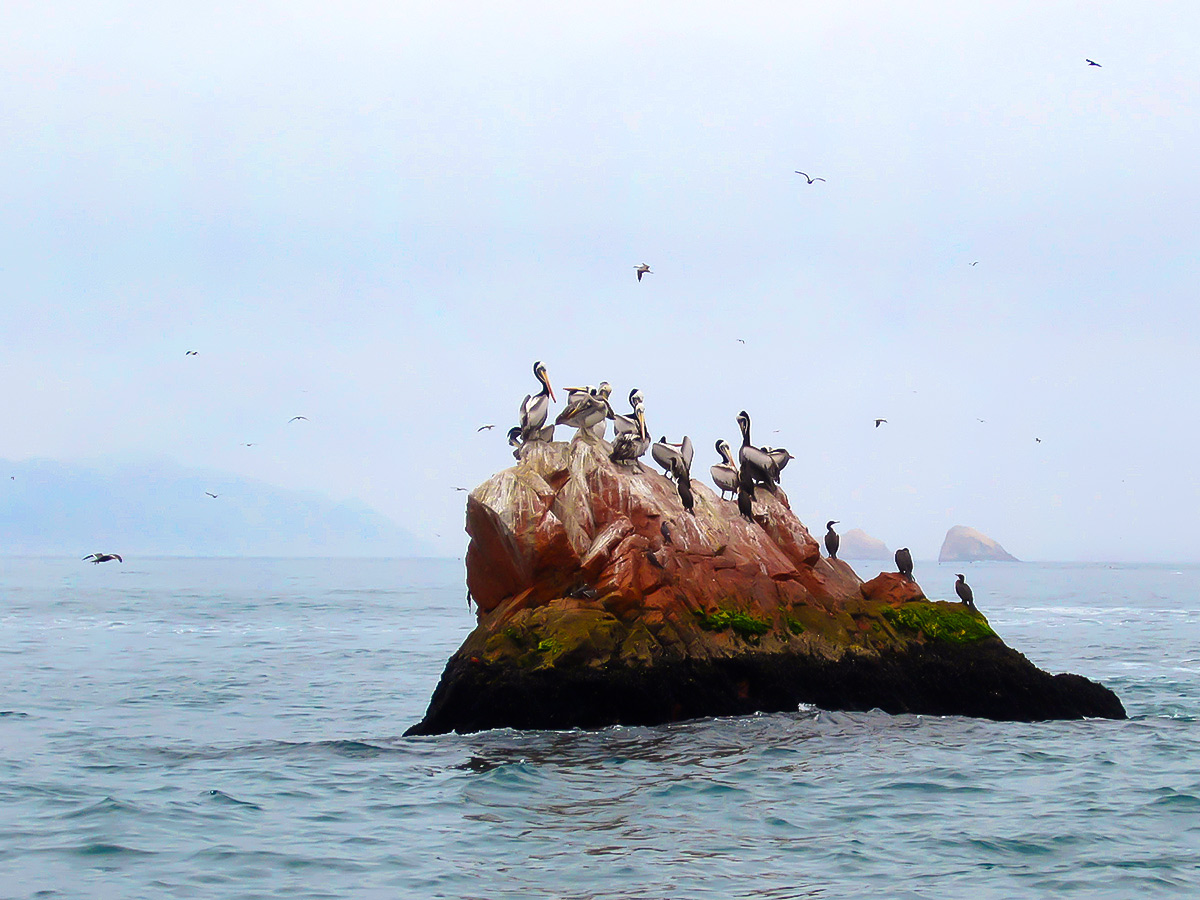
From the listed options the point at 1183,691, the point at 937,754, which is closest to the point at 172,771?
the point at 937,754

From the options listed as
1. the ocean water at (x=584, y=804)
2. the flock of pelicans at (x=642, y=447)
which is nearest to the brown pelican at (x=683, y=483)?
the flock of pelicans at (x=642, y=447)

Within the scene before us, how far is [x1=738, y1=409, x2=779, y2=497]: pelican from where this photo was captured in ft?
77.9

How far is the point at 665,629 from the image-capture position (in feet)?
65.4

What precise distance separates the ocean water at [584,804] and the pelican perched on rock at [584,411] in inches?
238

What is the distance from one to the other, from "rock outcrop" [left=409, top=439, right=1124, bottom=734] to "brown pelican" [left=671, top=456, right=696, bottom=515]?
222 mm

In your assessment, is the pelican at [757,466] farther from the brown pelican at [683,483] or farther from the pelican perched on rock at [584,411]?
the pelican perched on rock at [584,411]

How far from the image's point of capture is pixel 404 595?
87.8 metres

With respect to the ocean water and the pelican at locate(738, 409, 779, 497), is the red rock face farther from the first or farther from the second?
the ocean water

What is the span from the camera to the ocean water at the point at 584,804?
1233 centimetres

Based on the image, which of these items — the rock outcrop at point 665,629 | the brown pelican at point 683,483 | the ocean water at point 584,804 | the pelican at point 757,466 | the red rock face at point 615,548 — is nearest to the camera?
the ocean water at point 584,804

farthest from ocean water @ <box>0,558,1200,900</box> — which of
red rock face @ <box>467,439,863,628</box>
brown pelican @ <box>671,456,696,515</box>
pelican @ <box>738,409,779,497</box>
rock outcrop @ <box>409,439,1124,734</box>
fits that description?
pelican @ <box>738,409,779,497</box>

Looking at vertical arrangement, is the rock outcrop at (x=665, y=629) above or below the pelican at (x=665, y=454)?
below

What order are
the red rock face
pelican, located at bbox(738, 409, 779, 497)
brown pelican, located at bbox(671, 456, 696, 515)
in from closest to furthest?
the red rock face < brown pelican, located at bbox(671, 456, 696, 515) < pelican, located at bbox(738, 409, 779, 497)

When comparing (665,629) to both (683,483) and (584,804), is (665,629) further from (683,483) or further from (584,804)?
(584,804)
